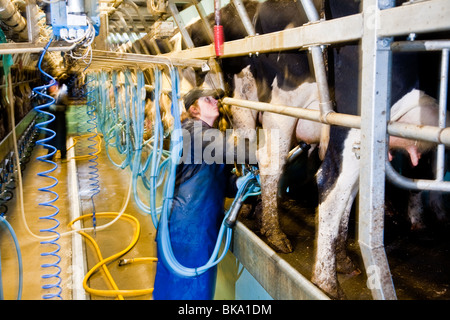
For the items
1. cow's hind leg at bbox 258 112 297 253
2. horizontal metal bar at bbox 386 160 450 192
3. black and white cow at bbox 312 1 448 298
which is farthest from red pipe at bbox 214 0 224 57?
horizontal metal bar at bbox 386 160 450 192

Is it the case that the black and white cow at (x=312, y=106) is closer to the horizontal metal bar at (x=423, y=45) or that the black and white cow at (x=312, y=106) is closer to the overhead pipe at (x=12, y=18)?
the horizontal metal bar at (x=423, y=45)

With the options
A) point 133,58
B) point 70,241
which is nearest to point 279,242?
point 133,58

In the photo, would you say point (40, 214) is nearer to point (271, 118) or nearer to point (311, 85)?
point (271, 118)

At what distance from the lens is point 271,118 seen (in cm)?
327

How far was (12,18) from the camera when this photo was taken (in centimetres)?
423

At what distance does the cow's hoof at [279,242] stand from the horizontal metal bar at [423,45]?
5.28 feet

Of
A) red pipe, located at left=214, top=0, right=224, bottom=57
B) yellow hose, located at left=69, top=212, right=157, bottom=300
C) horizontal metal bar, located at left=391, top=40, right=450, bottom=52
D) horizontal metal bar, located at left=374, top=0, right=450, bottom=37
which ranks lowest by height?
yellow hose, located at left=69, top=212, right=157, bottom=300

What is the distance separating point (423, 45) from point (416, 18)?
137mm

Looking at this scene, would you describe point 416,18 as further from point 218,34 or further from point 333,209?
point 218,34

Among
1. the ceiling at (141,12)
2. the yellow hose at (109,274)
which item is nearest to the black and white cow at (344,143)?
the yellow hose at (109,274)

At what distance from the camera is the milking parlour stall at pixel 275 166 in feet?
5.34

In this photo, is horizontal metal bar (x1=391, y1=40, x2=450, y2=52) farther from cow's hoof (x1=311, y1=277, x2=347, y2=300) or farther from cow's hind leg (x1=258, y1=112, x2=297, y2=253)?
cow's hind leg (x1=258, y1=112, x2=297, y2=253)

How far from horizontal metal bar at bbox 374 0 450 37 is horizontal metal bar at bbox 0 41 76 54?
1448mm

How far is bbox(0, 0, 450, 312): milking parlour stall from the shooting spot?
1.63 metres
